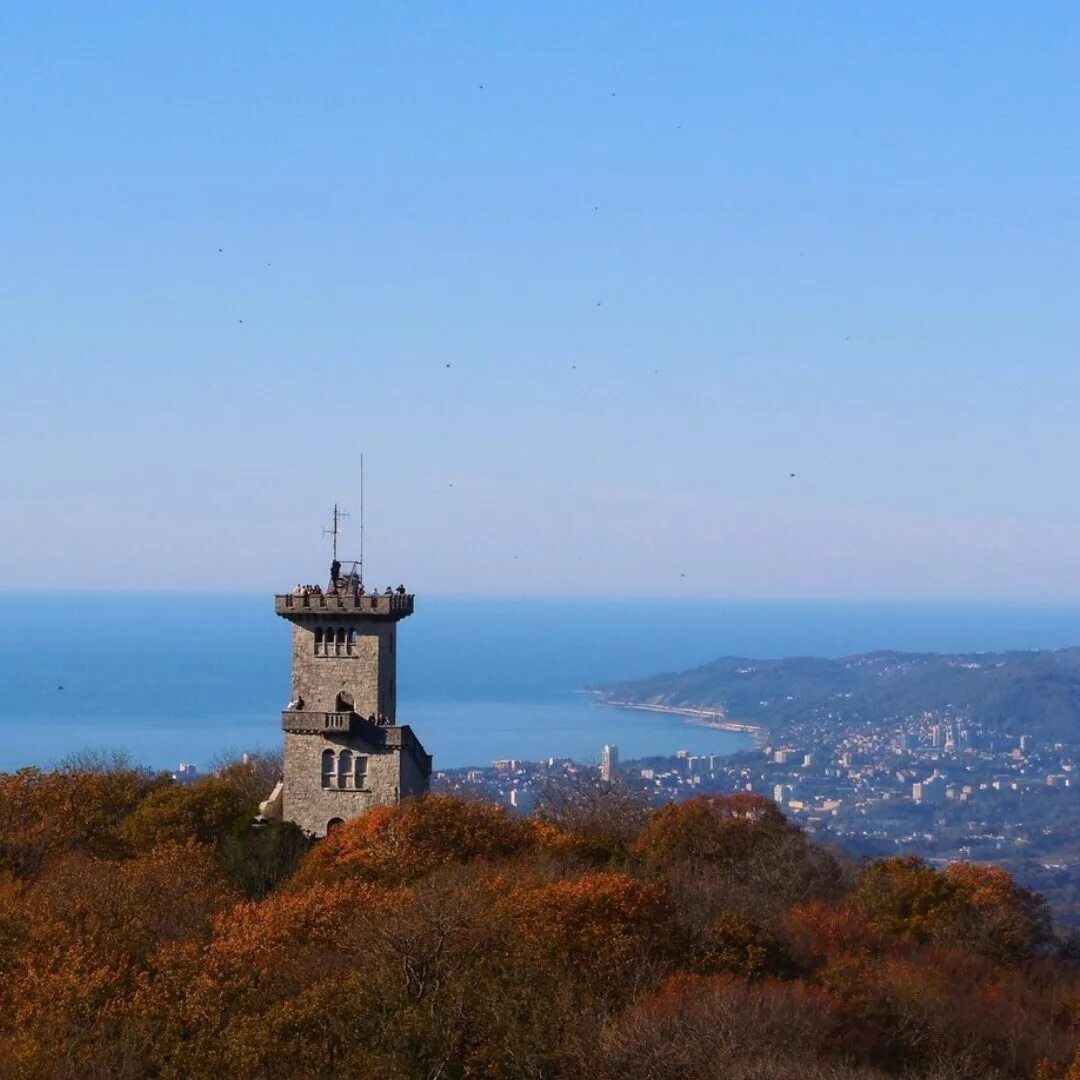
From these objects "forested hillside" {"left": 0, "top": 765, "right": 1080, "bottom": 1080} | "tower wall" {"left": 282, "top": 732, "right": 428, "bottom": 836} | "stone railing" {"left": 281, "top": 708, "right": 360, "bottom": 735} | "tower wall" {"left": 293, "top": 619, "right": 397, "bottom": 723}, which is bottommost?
"forested hillside" {"left": 0, "top": 765, "right": 1080, "bottom": 1080}

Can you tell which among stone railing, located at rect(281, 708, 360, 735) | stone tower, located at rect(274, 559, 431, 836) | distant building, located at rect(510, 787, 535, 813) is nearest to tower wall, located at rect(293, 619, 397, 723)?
stone tower, located at rect(274, 559, 431, 836)

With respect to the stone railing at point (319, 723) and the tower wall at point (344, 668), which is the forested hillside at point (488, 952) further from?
the tower wall at point (344, 668)

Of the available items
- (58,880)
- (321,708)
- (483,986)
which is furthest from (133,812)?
(483,986)

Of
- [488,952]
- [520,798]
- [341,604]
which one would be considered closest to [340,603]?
[341,604]

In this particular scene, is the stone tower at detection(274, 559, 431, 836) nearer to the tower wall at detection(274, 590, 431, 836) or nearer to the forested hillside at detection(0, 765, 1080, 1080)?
the tower wall at detection(274, 590, 431, 836)

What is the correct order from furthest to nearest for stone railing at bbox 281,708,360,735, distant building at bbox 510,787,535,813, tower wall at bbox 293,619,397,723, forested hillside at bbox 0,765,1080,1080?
distant building at bbox 510,787,535,813 < tower wall at bbox 293,619,397,723 < stone railing at bbox 281,708,360,735 < forested hillside at bbox 0,765,1080,1080

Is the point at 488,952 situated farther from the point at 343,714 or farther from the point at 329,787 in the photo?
the point at 329,787

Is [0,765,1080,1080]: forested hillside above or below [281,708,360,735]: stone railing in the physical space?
below
